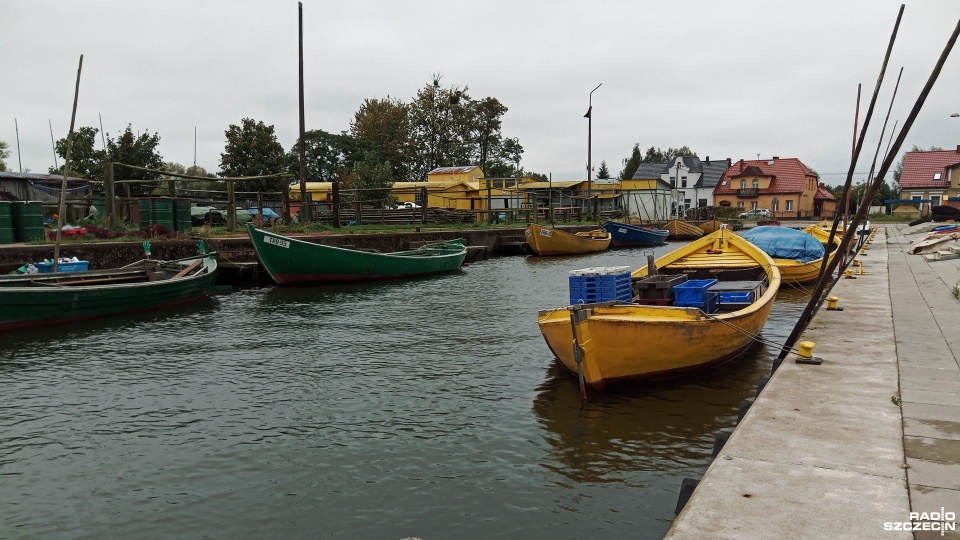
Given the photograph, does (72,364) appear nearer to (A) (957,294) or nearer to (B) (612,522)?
(B) (612,522)

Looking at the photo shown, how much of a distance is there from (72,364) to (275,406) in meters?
4.38

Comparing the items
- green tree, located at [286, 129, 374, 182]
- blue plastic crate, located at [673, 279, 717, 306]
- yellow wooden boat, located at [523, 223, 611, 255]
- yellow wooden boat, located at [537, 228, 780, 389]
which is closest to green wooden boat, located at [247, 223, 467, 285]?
yellow wooden boat, located at [523, 223, 611, 255]

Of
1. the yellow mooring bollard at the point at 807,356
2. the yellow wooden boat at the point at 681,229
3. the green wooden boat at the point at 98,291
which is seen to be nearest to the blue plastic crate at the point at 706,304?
the yellow mooring bollard at the point at 807,356

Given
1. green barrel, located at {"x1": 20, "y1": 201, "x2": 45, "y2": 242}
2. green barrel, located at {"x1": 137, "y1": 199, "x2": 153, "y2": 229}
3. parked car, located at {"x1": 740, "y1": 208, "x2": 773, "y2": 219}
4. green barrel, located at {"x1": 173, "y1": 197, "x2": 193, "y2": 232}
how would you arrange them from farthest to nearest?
parked car, located at {"x1": 740, "y1": 208, "x2": 773, "y2": 219} < green barrel, located at {"x1": 173, "y1": 197, "x2": 193, "y2": 232} < green barrel, located at {"x1": 137, "y1": 199, "x2": 153, "y2": 229} < green barrel, located at {"x1": 20, "y1": 201, "x2": 45, "y2": 242}

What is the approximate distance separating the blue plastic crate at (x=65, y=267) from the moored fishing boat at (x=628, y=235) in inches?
1093

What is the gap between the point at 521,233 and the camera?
3509 centimetres

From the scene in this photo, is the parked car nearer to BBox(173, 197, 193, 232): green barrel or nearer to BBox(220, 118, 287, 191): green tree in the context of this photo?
BBox(220, 118, 287, 191): green tree

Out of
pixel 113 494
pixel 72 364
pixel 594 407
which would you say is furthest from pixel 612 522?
pixel 72 364

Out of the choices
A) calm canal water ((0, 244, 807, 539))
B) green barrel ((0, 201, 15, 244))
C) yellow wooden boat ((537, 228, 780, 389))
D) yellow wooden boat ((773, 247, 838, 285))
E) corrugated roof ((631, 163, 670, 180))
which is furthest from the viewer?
corrugated roof ((631, 163, 670, 180))

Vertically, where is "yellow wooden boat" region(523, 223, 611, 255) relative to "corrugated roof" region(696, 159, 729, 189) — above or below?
below

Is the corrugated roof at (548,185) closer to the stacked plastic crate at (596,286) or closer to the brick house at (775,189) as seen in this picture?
the brick house at (775,189)

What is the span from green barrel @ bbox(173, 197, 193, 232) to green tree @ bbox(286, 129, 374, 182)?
126ft

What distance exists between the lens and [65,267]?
15.3 meters

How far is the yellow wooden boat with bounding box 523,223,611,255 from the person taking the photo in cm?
3153
